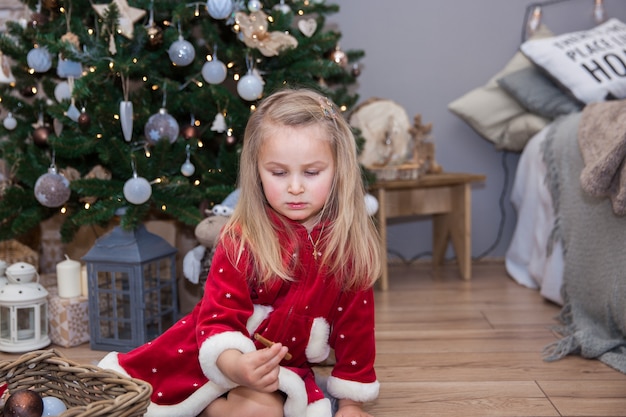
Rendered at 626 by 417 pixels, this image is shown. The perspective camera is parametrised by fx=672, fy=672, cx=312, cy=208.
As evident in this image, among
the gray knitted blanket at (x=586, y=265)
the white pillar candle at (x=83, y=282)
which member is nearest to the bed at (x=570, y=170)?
the gray knitted blanket at (x=586, y=265)

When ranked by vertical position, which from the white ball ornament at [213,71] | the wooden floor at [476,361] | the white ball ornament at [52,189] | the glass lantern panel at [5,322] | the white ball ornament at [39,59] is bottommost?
the wooden floor at [476,361]

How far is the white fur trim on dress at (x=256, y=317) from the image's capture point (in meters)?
1.16

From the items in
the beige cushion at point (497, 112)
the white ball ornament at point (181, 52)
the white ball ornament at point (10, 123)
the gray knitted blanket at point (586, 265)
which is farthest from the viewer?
the beige cushion at point (497, 112)

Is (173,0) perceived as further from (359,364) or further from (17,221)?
(359,364)

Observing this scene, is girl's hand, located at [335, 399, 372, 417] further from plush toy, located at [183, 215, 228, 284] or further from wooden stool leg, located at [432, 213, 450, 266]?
wooden stool leg, located at [432, 213, 450, 266]

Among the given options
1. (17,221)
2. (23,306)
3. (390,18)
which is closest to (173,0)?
(17,221)

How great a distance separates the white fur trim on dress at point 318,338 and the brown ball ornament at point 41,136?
0.98m

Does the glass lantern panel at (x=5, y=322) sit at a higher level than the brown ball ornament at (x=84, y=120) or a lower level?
lower

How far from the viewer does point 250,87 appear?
5.56 ft

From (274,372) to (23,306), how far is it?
87cm

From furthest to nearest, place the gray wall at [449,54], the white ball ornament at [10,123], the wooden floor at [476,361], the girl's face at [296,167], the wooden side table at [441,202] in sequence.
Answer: the gray wall at [449,54] → the wooden side table at [441,202] → the white ball ornament at [10,123] → the wooden floor at [476,361] → the girl's face at [296,167]

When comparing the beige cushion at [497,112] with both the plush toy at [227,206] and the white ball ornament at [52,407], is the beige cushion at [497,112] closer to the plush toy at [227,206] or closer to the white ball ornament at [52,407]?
the plush toy at [227,206]

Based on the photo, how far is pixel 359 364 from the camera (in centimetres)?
119

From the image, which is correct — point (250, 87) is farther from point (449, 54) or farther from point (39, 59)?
point (449, 54)
